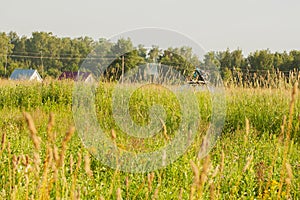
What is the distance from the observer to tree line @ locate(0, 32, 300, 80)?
24.6ft

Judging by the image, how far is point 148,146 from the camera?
4.64m

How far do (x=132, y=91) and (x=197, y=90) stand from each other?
1.19 m

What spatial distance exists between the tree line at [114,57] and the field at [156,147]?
0.70m

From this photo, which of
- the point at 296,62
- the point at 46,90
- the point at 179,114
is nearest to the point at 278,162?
the point at 179,114

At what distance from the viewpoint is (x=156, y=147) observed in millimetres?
4547

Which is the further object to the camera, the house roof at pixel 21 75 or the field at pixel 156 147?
the house roof at pixel 21 75

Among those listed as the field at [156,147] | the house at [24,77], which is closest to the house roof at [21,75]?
the house at [24,77]

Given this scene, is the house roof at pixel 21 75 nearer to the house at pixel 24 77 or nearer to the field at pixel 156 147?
the house at pixel 24 77

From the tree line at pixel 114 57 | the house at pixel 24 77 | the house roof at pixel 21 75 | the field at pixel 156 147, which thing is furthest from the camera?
the house roof at pixel 21 75

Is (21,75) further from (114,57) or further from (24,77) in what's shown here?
(114,57)

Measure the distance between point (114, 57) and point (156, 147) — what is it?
124 inches

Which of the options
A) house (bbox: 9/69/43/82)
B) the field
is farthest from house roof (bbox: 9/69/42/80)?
the field

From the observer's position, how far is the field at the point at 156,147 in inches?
60.5

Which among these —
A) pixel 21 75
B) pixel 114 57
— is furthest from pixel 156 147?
pixel 21 75
